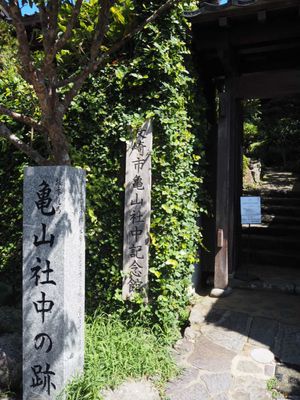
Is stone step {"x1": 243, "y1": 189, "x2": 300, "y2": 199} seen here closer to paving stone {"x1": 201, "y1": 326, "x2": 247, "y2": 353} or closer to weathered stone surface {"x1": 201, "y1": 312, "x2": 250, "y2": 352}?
weathered stone surface {"x1": 201, "y1": 312, "x2": 250, "y2": 352}

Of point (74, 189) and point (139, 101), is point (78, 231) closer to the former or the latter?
point (74, 189)

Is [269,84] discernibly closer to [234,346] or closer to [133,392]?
[234,346]

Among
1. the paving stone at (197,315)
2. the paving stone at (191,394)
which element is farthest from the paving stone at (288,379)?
the paving stone at (197,315)

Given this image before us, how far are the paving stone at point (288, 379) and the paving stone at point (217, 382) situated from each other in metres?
0.51

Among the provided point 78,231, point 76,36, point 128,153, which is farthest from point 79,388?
point 76,36

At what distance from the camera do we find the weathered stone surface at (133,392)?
3371 mm

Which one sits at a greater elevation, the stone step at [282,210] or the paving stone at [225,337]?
the stone step at [282,210]

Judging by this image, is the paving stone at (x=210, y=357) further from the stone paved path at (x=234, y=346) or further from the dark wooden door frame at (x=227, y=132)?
the dark wooden door frame at (x=227, y=132)

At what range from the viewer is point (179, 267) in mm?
4496

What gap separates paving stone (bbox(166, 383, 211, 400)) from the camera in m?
3.41

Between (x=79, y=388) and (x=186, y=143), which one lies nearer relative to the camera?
(x=79, y=388)

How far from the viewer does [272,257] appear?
24.0 ft

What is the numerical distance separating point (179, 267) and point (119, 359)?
51.5 inches

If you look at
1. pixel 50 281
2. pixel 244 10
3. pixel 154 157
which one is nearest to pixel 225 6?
pixel 244 10
